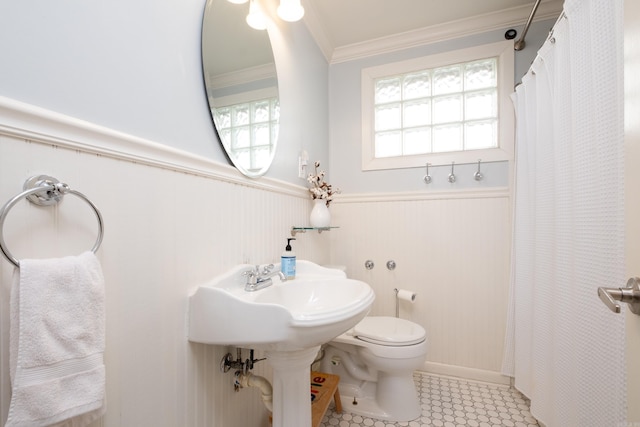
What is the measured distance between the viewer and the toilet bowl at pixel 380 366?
1.47 metres

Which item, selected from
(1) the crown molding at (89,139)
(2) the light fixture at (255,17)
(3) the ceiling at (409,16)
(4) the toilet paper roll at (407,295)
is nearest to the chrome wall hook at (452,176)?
(4) the toilet paper roll at (407,295)

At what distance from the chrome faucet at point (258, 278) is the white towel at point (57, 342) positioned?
19.5 inches

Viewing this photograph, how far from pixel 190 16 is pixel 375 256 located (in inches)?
69.2

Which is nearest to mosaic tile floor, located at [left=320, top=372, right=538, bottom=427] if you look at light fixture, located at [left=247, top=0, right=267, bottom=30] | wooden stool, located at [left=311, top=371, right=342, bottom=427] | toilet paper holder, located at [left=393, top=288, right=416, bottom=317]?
wooden stool, located at [left=311, top=371, right=342, bottom=427]

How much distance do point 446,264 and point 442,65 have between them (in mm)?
1429

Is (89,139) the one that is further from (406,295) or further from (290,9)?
(406,295)

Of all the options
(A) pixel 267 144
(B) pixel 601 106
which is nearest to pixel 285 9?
(A) pixel 267 144

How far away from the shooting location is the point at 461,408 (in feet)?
5.21

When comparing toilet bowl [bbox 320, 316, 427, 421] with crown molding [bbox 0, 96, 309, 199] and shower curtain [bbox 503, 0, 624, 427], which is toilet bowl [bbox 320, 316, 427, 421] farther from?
crown molding [bbox 0, 96, 309, 199]

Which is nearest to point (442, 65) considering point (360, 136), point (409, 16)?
point (409, 16)

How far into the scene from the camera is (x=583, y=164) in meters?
1.03

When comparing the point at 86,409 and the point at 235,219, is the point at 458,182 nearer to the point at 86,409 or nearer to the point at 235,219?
the point at 235,219

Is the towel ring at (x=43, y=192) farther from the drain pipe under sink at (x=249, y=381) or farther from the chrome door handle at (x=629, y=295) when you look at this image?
the chrome door handle at (x=629, y=295)

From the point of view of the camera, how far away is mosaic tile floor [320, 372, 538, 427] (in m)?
1.47
